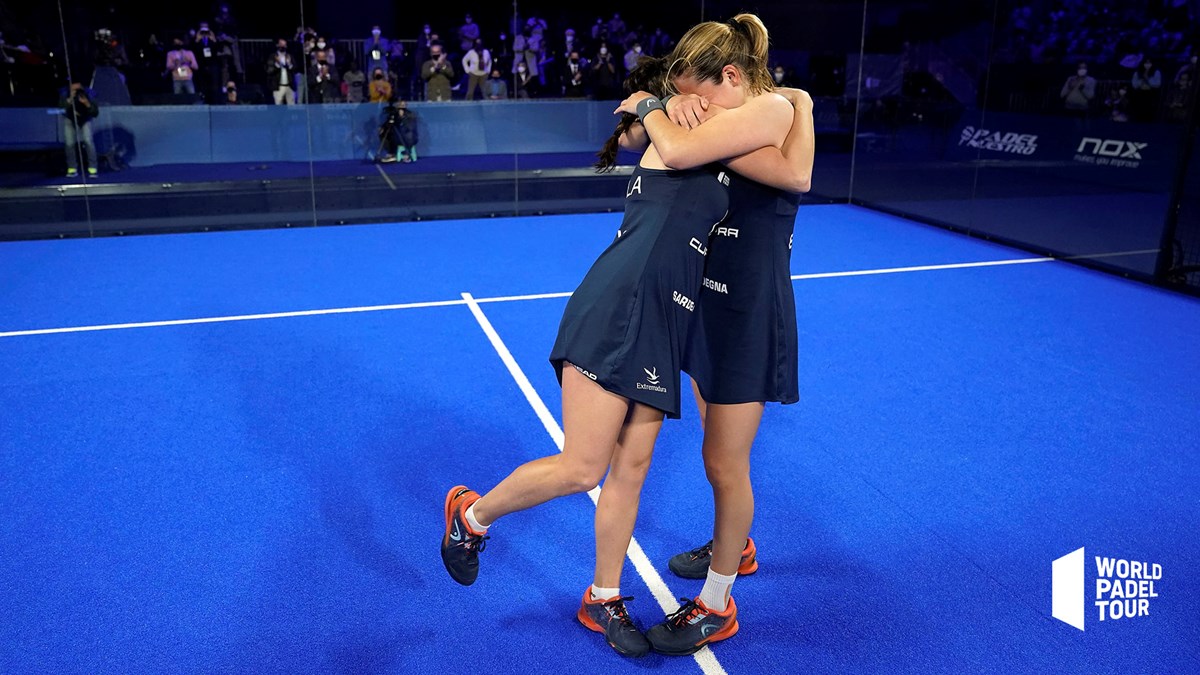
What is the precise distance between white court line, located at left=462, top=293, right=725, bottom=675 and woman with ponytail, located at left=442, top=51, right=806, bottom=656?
49cm

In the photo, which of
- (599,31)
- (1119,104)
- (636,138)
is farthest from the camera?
(599,31)

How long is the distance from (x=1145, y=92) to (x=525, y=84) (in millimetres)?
6600

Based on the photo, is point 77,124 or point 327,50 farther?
point 327,50

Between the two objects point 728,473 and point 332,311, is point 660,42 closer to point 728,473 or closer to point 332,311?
point 332,311

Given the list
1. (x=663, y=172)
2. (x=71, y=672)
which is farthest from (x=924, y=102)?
(x=71, y=672)

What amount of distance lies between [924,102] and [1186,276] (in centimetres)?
400

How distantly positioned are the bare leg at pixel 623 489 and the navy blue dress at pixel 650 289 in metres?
0.11

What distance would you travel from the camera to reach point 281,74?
1016cm

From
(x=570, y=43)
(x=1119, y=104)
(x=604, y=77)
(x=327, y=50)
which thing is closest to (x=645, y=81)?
(x=1119, y=104)

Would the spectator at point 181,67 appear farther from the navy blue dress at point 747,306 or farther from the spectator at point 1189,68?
the spectator at point 1189,68

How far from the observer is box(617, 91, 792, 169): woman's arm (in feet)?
7.65

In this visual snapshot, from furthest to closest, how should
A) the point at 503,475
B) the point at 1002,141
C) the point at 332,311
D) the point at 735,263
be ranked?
the point at 1002,141
the point at 332,311
the point at 503,475
the point at 735,263

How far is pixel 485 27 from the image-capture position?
35.7 ft

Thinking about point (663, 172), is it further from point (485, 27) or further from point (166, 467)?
point (485, 27)
